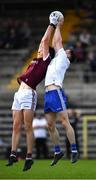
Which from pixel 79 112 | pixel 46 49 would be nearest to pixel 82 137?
pixel 79 112

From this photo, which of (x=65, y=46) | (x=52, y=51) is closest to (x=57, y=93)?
(x=52, y=51)

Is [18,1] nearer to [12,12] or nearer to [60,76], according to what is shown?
[12,12]

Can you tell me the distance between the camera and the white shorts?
54.1ft

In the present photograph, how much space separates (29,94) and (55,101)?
1.70ft

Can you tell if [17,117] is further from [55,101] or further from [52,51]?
[52,51]

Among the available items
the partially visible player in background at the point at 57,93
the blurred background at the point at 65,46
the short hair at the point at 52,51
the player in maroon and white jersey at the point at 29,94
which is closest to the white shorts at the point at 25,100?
the player in maroon and white jersey at the point at 29,94

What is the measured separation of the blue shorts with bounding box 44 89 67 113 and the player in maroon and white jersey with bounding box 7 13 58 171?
288 mm

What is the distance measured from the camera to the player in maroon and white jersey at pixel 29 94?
16.4 meters

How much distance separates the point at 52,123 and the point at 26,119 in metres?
0.50

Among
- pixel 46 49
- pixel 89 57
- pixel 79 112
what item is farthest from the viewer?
pixel 89 57

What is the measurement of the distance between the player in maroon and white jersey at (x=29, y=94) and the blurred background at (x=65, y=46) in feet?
39.5

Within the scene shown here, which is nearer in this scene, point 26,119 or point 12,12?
point 26,119

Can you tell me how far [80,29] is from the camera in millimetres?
36938

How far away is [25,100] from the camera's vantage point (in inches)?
649
